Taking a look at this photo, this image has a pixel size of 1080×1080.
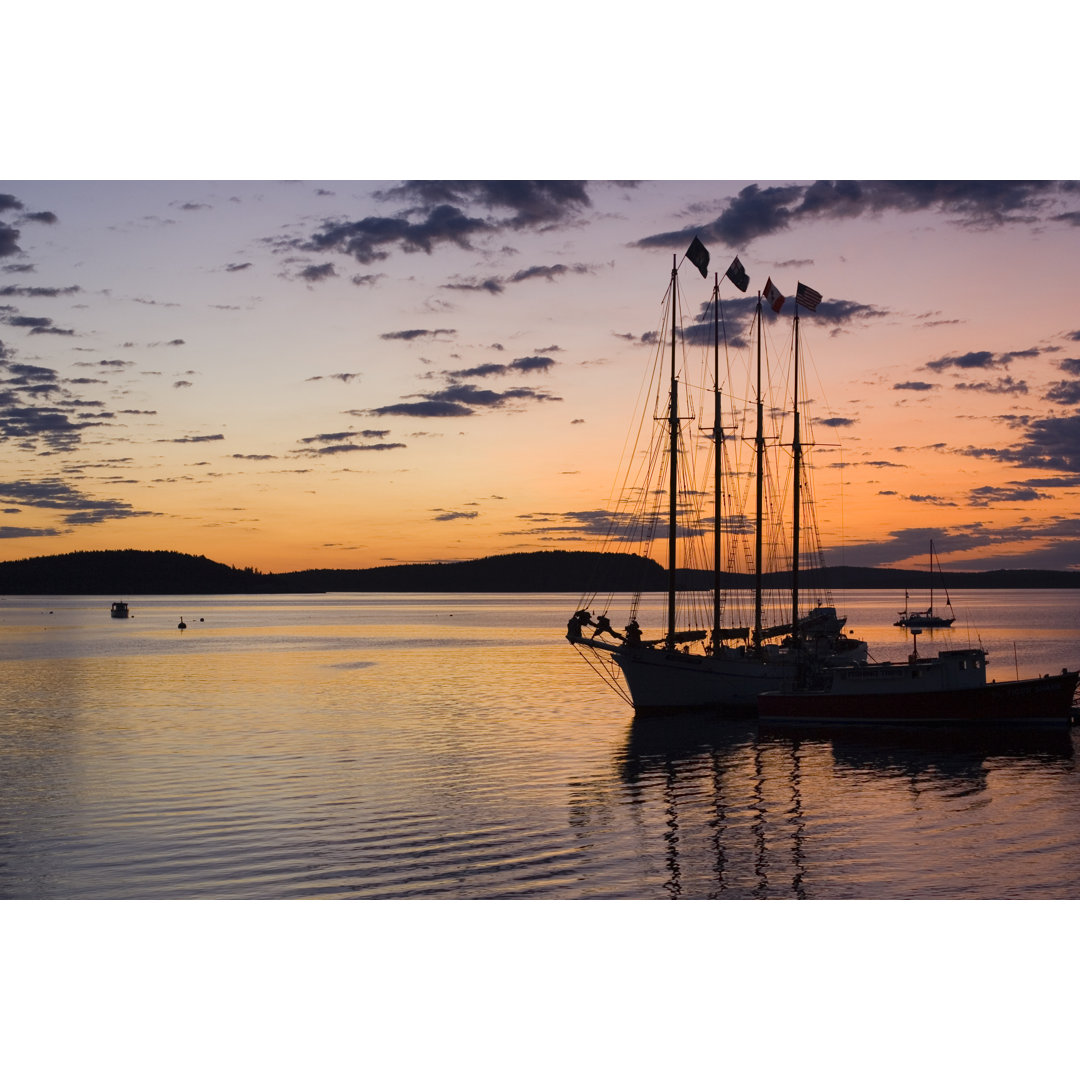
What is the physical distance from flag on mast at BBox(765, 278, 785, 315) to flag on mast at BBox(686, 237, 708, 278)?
14.7 ft

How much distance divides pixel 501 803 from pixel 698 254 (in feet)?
68.1

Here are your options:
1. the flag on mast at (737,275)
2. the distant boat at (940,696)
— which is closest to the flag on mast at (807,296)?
the flag on mast at (737,275)

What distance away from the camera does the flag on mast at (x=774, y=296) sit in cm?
3802

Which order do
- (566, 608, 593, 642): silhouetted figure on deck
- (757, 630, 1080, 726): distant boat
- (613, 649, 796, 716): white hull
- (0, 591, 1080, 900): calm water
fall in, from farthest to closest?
(613, 649, 796, 716): white hull
(566, 608, 593, 642): silhouetted figure on deck
(757, 630, 1080, 726): distant boat
(0, 591, 1080, 900): calm water

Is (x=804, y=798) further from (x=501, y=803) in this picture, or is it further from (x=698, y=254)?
(x=698, y=254)

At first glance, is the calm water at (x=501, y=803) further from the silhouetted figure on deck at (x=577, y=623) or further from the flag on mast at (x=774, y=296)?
the flag on mast at (x=774, y=296)

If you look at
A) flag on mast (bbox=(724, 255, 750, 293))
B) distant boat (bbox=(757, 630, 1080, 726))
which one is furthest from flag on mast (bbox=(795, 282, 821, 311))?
distant boat (bbox=(757, 630, 1080, 726))

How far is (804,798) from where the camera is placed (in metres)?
24.1

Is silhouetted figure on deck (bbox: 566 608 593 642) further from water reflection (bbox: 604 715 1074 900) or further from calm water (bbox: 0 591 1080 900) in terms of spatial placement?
water reflection (bbox: 604 715 1074 900)

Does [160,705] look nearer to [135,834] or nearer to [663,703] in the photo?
[663,703]

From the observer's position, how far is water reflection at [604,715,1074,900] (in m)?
17.0

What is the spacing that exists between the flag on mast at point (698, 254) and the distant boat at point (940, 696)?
15.2 metres

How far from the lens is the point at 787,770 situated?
28.5 m

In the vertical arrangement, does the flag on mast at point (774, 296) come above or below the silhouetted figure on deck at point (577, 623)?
above
